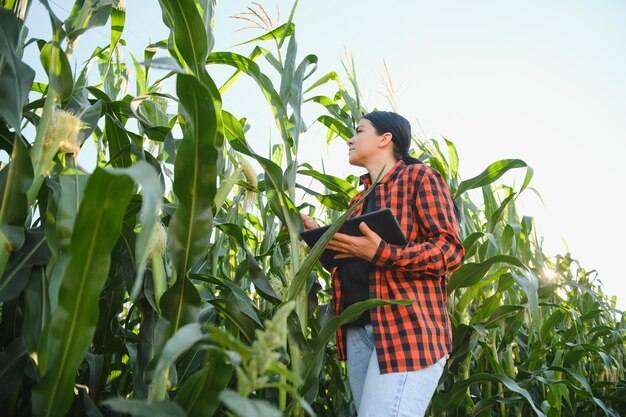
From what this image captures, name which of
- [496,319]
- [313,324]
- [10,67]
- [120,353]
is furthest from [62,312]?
[496,319]

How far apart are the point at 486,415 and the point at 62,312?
168 centimetres

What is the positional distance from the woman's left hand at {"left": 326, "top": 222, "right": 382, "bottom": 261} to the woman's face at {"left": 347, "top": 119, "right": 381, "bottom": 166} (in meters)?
0.41

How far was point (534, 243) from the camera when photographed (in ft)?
8.39

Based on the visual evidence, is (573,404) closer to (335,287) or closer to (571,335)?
(571,335)

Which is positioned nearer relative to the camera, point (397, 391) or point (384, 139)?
point (397, 391)

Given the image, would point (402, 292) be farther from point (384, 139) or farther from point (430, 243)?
point (384, 139)

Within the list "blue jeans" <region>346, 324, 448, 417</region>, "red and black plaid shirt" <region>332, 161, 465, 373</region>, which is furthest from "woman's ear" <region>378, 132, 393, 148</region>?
"blue jeans" <region>346, 324, 448, 417</region>

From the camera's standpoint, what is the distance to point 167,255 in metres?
1.39

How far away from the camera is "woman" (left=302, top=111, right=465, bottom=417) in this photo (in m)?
1.38

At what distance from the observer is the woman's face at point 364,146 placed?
181 cm

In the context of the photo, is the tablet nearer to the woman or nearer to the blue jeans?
the woman

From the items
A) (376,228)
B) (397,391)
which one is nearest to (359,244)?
(376,228)

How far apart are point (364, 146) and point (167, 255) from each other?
0.74 metres

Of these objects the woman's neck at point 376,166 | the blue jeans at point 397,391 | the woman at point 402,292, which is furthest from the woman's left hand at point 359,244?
the woman's neck at point 376,166
